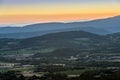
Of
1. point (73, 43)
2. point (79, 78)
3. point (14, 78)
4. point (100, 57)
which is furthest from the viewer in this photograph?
point (73, 43)

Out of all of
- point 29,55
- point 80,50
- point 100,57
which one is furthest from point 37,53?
point 100,57

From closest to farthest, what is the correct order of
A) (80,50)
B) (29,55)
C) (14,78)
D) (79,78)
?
(79,78) < (14,78) < (29,55) < (80,50)

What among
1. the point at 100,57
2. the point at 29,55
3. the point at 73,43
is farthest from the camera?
the point at 73,43

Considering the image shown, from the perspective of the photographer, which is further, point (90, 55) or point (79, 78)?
point (90, 55)

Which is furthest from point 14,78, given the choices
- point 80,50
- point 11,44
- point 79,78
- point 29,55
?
point 11,44

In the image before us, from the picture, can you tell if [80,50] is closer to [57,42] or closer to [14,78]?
[57,42]

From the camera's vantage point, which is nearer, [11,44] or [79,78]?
[79,78]

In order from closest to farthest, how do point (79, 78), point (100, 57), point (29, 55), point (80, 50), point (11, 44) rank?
point (79, 78)
point (100, 57)
point (29, 55)
point (80, 50)
point (11, 44)

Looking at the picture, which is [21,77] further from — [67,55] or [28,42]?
[28,42]
